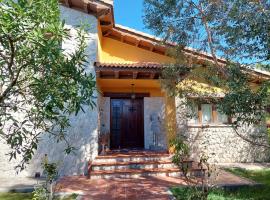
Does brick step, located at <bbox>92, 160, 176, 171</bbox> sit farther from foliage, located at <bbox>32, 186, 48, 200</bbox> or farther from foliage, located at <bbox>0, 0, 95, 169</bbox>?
foliage, located at <bbox>0, 0, 95, 169</bbox>

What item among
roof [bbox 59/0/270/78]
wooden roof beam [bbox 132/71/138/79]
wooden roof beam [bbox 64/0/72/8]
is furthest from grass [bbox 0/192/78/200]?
wooden roof beam [bbox 64/0/72/8]

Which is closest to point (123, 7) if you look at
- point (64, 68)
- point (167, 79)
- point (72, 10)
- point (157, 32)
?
point (72, 10)

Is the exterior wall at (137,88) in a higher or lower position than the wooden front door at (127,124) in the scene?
higher

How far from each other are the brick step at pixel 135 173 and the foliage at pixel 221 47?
374 centimetres

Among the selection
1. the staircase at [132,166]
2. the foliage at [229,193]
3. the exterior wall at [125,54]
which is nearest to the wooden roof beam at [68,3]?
the exterior wall at [125,54]

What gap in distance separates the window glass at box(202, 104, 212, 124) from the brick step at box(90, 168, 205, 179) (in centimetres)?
476

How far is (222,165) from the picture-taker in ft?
48.5

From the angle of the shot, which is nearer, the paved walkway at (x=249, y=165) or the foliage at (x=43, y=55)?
the foliage at (x=43, y=55)

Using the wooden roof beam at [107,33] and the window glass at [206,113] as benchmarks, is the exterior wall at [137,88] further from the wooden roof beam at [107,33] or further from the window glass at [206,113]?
the wooden roof beam at [107,33]

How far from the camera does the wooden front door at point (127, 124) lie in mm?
16938

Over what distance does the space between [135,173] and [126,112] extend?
5924 millimetres

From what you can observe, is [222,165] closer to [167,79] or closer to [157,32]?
[167,79]

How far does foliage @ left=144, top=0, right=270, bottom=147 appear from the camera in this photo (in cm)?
714

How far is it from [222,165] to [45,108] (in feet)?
42.0
